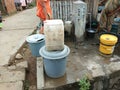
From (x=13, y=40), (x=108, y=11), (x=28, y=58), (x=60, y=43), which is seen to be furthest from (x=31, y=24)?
(x=60, y=43)

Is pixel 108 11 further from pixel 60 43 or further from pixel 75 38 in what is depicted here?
pixel 60 43

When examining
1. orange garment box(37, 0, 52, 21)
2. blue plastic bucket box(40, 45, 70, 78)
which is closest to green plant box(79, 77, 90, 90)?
blue plastic bucket box(40, 45, 70, 78)

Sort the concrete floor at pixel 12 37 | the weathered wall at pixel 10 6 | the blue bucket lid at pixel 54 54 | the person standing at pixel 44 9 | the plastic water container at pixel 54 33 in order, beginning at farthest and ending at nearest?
the weathered wall at pixel 10 6 → the concrete floor at pixel 12 37 → the person standing at pixel 44 9 → the blue bucket lid at pixel 54 54 → the plastic water container at pixel 54 33

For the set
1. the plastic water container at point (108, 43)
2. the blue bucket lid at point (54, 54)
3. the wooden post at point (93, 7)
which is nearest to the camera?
the blue bucket lid at point (54, 54)

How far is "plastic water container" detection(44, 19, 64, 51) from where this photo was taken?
3160 mm

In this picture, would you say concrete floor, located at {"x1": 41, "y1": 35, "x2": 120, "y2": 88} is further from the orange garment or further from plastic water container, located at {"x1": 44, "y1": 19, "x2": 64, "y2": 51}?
the orange garment

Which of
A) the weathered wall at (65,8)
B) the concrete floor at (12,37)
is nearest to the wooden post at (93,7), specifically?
the weathered wall at (65,8)

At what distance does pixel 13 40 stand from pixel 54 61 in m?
3.45

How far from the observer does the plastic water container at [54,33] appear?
124 inches

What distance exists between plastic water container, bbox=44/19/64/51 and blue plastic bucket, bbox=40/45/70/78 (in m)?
0.16

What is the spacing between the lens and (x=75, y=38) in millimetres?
5156

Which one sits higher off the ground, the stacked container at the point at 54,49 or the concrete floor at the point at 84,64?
the stacked container at the point at 54,49

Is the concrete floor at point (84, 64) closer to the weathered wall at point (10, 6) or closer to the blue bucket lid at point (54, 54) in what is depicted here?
the blue bucket lid at point (54, 54)

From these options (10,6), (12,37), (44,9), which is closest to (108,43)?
(44,9)
